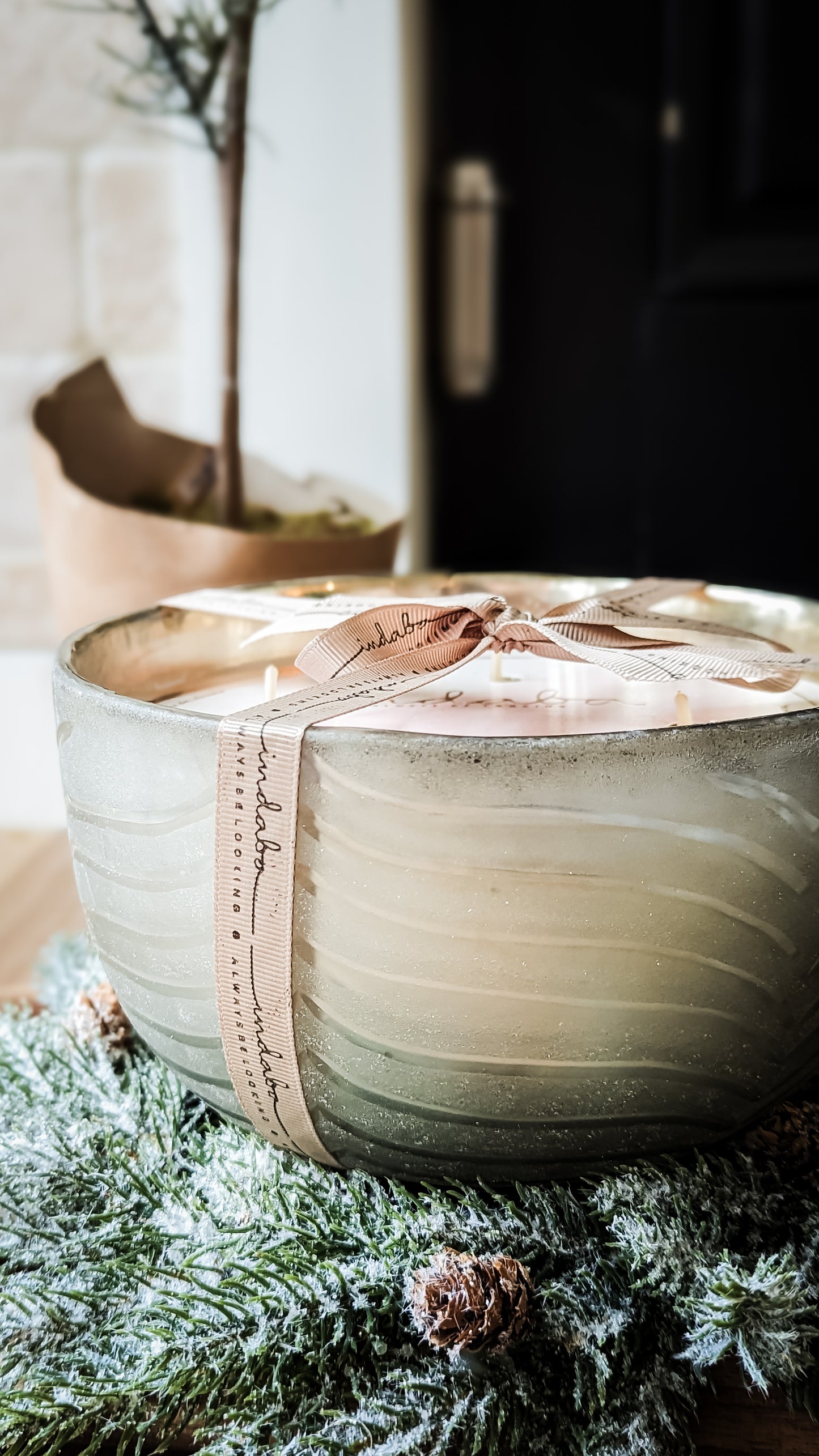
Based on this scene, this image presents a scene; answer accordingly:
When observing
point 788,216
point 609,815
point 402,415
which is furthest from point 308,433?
point 609,815

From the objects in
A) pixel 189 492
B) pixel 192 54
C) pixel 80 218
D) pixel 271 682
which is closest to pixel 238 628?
pixel 271 682

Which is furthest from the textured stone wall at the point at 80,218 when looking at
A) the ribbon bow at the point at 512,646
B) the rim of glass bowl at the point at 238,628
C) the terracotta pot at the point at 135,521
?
the ribbon bow at the point at 512,646

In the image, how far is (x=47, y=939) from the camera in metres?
0.58

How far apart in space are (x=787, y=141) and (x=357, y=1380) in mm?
957

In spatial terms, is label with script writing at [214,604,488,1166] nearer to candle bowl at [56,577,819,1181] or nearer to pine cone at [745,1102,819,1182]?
candle bowl at [56,577,819,1181]

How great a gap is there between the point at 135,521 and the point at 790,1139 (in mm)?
427

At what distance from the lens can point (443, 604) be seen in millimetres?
338

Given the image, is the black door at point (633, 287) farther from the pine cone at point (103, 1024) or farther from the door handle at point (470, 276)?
the pine cone at point (103, 1024)

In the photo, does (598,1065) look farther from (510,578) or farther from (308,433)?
(308,433)

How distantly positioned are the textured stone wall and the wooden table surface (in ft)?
1.43

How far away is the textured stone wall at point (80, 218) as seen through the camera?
949 mm

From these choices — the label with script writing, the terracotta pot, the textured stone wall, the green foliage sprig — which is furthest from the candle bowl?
the textured stone wall

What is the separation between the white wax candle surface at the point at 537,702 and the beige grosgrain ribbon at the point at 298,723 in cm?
1

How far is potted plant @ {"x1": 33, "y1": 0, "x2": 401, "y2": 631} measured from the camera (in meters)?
0.61
